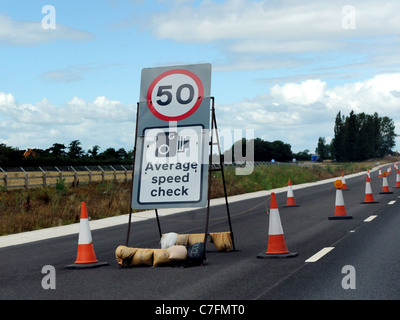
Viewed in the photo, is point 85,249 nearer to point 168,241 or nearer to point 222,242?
point 168,241

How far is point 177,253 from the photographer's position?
9.52m

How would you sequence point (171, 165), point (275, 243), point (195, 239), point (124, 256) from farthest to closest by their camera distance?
point (195, 239), point (171, 165), point (275, 243), point (124, 256)

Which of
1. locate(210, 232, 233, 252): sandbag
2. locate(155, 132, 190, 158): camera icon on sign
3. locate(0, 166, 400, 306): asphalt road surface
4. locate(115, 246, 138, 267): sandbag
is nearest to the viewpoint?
locate(0, 166, 400, 306): asphalt road surface

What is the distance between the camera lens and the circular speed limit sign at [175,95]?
33.7 ft

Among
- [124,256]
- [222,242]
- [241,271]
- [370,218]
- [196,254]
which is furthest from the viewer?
[370,218]

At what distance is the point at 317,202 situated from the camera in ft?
76.9

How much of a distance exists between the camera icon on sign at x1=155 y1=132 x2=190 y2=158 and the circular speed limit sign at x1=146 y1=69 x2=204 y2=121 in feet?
0.90

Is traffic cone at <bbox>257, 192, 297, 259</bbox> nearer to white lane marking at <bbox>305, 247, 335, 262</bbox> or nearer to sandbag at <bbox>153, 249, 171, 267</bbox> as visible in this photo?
white lane marking at <bbox>305, 247, 335, 262</bbox>

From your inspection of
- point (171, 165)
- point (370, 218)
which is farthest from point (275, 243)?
point (370, 218)

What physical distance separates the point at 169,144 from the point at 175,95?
0.79 m

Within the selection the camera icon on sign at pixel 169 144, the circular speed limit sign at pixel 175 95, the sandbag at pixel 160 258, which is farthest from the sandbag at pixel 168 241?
the circular speed limit sign at pixel 175 95

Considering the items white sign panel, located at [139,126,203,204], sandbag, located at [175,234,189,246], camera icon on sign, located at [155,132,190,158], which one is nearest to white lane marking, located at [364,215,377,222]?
sandbag, located at [175,234,189,246]

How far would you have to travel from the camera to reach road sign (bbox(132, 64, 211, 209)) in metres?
10.2
